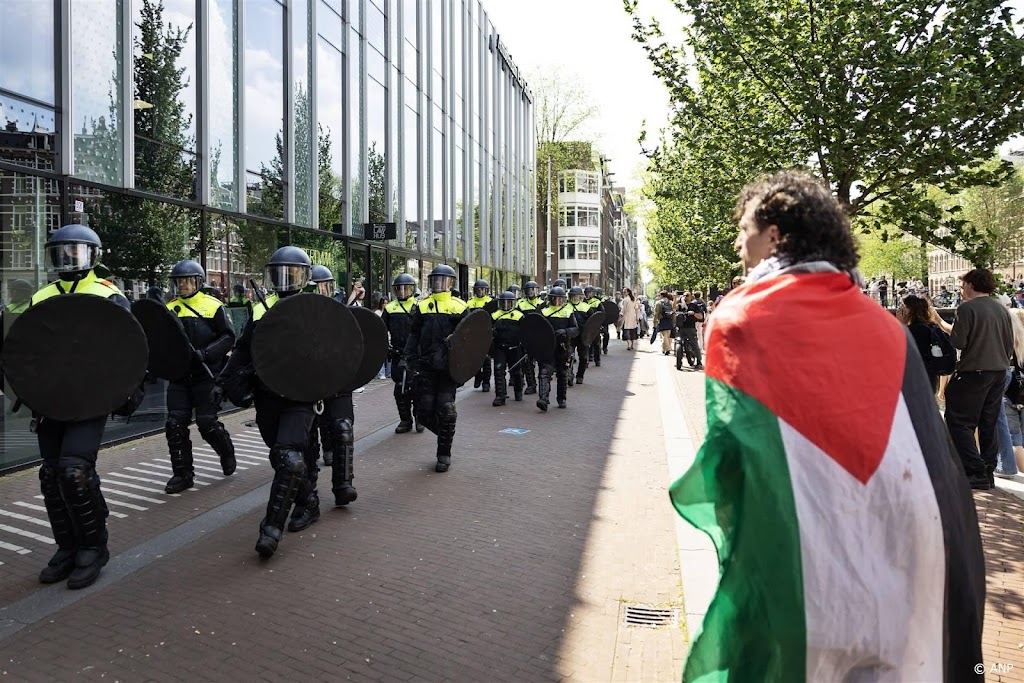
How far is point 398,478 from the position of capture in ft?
24.5

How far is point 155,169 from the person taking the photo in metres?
10.7

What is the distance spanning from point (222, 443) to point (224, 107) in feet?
23.3

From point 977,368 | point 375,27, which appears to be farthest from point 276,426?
point 375,27

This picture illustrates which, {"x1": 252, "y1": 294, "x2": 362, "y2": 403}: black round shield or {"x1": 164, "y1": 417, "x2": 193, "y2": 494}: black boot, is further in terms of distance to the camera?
{"x1": 164, "y1": 417, "x2": 193, "y2": 494}: black boot

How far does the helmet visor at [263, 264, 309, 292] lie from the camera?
5.61 m

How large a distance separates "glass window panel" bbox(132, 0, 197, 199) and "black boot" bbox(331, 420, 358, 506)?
5.94 m

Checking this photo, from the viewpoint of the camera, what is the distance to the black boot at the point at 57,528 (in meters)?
4.70

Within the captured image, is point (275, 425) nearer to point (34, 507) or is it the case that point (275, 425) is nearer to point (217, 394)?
point (217, 394)

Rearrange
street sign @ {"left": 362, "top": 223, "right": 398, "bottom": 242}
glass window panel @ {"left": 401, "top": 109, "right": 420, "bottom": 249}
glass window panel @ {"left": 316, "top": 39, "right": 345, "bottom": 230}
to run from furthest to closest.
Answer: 1. glass window panel @ {"left": 401, "top": 109, "right": 420, "bottom": 249}
2. street sign @ {"left": 362, "top": 223, "right": 398, "bottom": 242}
3. glass window panel @ {"left": 316, "top": 39, "right": 345, "bottom": 230}

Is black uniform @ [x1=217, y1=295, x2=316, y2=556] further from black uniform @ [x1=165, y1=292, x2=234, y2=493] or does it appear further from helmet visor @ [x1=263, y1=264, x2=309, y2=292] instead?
black uniform @ [x1=165, y1=292, x2=234, y2=493]

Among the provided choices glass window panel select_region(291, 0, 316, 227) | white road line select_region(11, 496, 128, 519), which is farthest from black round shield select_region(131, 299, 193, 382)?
glass window panel select_region(291, 0, 316, 227)

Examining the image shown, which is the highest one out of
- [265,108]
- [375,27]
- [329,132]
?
[375,27]

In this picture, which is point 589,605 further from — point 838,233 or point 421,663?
point 838,233

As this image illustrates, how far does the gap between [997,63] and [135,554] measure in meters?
8.46
